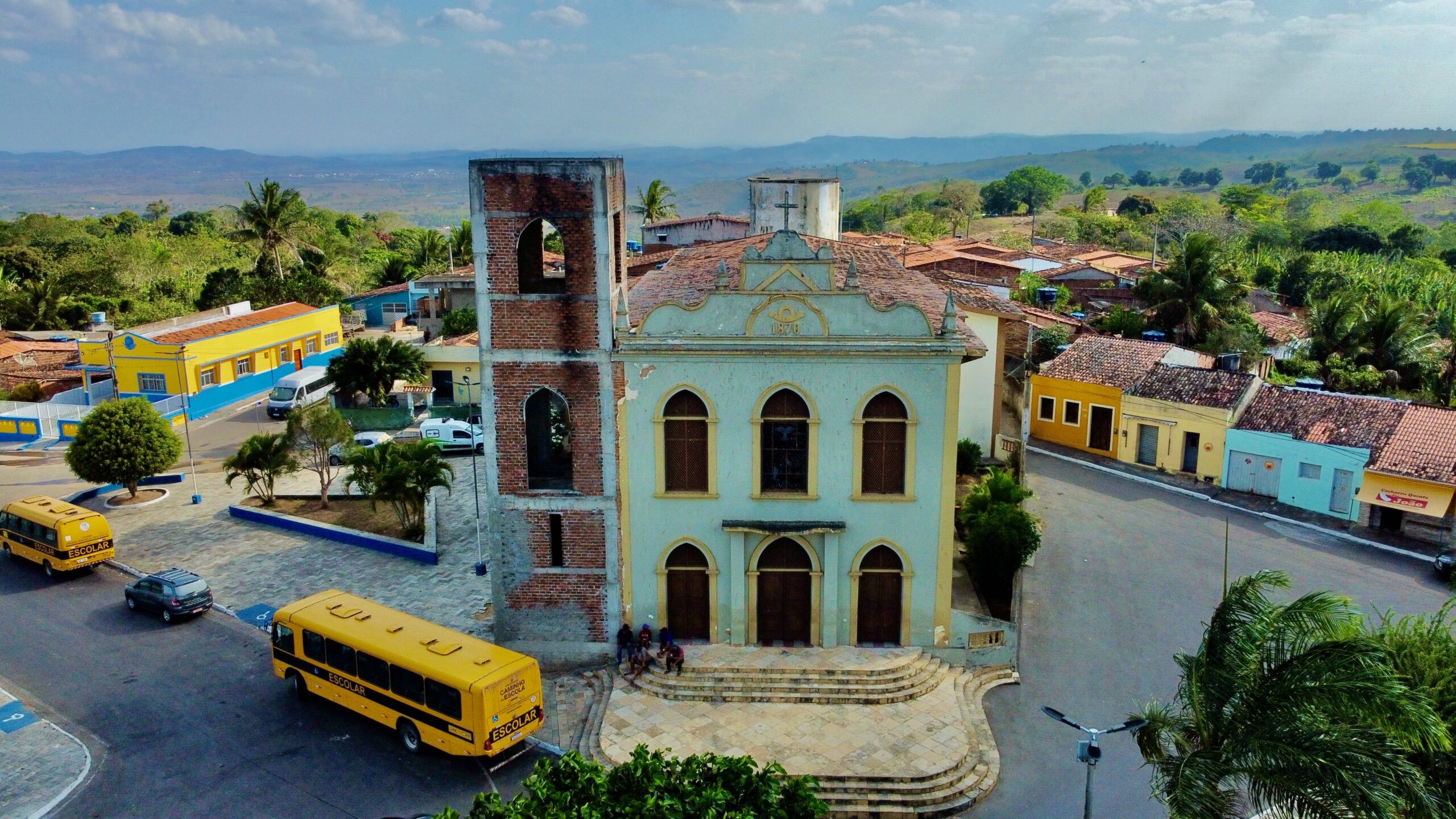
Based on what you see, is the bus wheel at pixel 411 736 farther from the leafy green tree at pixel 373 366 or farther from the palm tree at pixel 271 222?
→ the palm tree at pixel 271 222

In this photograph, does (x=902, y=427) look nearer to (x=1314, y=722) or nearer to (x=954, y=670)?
(x=954, y=670)

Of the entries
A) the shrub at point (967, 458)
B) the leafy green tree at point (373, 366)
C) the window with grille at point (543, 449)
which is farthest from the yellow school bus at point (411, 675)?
the leafy green tree at point (373, 366)

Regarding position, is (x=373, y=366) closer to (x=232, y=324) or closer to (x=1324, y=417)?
(x=232, y=324)

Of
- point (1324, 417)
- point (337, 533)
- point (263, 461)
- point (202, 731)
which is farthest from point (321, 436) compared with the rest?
point (1324, 417)

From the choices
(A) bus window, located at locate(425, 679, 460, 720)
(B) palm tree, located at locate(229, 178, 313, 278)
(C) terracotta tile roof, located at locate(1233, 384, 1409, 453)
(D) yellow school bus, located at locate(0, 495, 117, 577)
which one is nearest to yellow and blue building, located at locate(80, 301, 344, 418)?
(B) palm tree, located at locate(229, 178, 313, 278)

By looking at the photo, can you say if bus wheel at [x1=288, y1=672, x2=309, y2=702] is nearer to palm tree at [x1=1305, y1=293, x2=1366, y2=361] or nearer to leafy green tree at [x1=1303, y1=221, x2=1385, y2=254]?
palm tree at [x1=1305, y1=293, x2=1366, y2=361]
